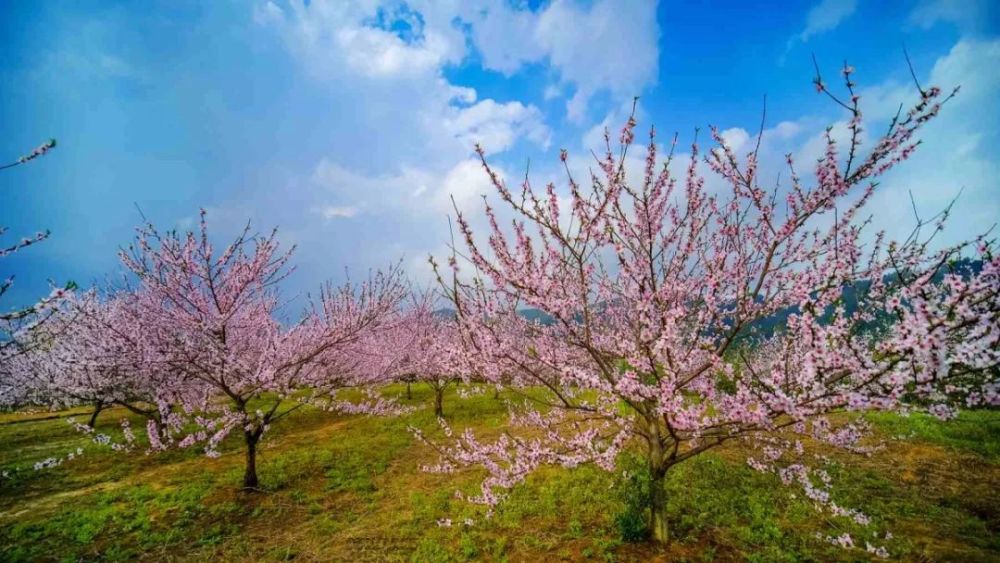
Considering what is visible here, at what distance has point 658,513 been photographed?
5816mm

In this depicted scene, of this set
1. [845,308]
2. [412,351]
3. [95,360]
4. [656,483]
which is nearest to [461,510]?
[656,483]

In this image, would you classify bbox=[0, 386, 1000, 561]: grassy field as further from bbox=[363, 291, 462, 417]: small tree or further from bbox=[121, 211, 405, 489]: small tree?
bbox=[363, 291, 462, 417]: small tree

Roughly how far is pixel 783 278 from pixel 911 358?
7.44 feet

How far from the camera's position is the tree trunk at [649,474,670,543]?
564cm

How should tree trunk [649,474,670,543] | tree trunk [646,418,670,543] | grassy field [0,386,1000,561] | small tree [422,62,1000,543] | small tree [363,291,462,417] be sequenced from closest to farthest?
1. small tree [422,62,1000,543]
2. tree trunk [646,418,670,543]
3. tree trunk [649,474,670,543]
4. grassy field [0,386,1000,561]
5. small tree [363,291,462,417]

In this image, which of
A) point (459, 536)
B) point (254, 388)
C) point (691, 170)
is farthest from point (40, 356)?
point (691, 170)

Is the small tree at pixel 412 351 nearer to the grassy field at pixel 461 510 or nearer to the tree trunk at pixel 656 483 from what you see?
the grassy field at pixel 461 510

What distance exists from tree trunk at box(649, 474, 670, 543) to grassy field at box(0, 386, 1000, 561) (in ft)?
0.61

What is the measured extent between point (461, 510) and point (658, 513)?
13.3ft

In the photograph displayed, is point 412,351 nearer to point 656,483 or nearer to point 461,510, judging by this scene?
point 461,510

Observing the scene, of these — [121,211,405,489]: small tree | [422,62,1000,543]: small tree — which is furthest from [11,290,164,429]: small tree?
[422,62,1000,543]: small tree

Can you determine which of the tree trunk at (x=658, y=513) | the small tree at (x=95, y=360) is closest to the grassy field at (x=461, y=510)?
the tree trunk at (x=658, y=513)

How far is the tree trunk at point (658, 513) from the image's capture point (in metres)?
5.64

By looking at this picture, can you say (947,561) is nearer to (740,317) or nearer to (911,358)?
(740,317)
